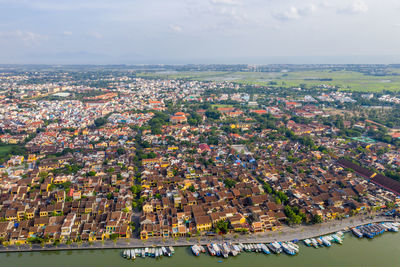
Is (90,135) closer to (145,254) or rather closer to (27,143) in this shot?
(27,143)

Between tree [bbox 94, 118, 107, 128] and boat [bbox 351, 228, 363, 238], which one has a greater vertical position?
tree [bbox 94, 118, 107, 128]

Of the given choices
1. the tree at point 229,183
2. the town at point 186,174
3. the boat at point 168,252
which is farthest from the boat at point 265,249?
the tree at point 229,183

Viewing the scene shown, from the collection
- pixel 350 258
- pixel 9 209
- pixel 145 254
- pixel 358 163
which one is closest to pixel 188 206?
pixel 145 254

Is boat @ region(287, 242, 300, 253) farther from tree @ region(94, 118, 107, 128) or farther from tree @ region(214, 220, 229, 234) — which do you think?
tree @ region(94, 118, 107, 128)

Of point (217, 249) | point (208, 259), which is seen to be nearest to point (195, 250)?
point (208, 259)

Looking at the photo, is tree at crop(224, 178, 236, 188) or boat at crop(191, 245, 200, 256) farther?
tree at crop(224, 178, 236, 188)

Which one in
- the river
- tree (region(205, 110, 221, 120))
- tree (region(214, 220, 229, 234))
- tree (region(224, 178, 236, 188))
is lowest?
the river

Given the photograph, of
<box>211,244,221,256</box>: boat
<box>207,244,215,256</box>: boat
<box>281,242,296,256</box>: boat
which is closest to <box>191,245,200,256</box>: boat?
<box>207,244,215,256</box>: boat
